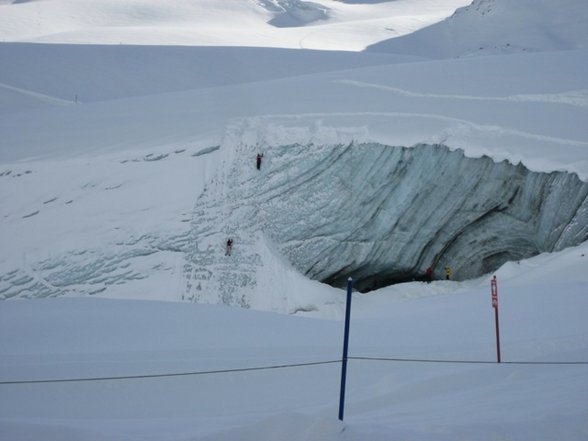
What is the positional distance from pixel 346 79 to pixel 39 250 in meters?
7.21

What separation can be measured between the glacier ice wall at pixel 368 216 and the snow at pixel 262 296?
0.83 feet

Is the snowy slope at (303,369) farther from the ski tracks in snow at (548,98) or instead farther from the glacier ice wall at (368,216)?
the ski tracks in snow at (548,98)

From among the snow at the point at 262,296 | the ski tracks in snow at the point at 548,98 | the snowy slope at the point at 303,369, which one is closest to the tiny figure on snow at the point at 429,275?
the snow at the point at 262,296

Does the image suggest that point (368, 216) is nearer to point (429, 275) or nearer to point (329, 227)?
point (329, 227)

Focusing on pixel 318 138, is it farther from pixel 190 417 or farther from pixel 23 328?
pixel 190 417

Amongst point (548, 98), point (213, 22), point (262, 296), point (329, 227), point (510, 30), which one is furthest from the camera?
point (213, 22)

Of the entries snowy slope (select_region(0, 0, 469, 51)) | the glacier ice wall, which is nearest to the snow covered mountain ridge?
the glacier ice wall

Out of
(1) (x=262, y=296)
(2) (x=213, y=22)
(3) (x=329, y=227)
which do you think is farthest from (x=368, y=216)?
(2) (x=213, y=22)

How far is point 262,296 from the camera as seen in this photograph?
12.6 m

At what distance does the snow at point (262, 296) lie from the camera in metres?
5.97

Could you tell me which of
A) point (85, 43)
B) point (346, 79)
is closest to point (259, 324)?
point (346, 79)

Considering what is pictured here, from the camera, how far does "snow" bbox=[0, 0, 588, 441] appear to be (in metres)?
5.97

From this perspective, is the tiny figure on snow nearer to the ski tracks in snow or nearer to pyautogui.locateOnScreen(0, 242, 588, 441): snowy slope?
pyautogui.locateOnScreen(0, 242, 588, 441): snowy slope

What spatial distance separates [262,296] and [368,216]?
2.15 metres
